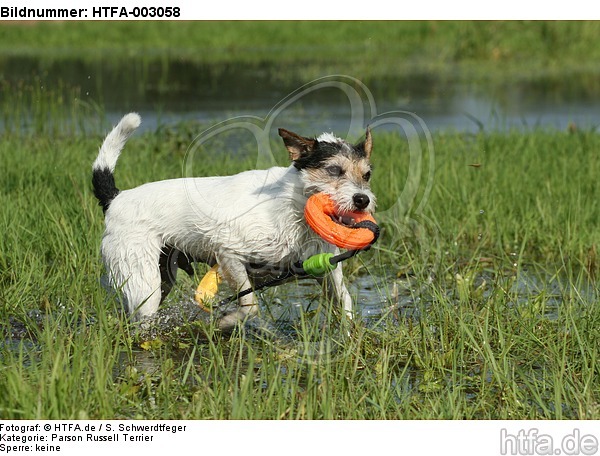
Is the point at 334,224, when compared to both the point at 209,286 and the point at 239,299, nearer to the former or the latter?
the point at 239,299

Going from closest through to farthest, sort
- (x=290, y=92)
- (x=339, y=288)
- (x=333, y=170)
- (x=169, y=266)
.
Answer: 1. (x=333, y=170)
2. (x=339, y=288)
3. (x=169, y=266)
4. (x=290, y=92)

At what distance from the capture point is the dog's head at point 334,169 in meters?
5.37

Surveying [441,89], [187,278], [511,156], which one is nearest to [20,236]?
[187,278]

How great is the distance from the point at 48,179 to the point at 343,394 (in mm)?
5022

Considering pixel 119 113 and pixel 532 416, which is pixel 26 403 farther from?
pixel 119 113

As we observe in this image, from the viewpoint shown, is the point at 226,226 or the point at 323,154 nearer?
the point at 323,154

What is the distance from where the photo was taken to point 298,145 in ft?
18.2

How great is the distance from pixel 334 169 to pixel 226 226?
80 centimetres

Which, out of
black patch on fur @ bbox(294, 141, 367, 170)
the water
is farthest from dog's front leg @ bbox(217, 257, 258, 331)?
the water

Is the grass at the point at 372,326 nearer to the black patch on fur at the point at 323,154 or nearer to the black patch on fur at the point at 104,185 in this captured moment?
the black patch on fur at the point at 104,185

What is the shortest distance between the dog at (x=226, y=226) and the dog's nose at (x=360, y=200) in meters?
0.20

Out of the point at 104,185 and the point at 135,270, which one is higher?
the point at 104,185
